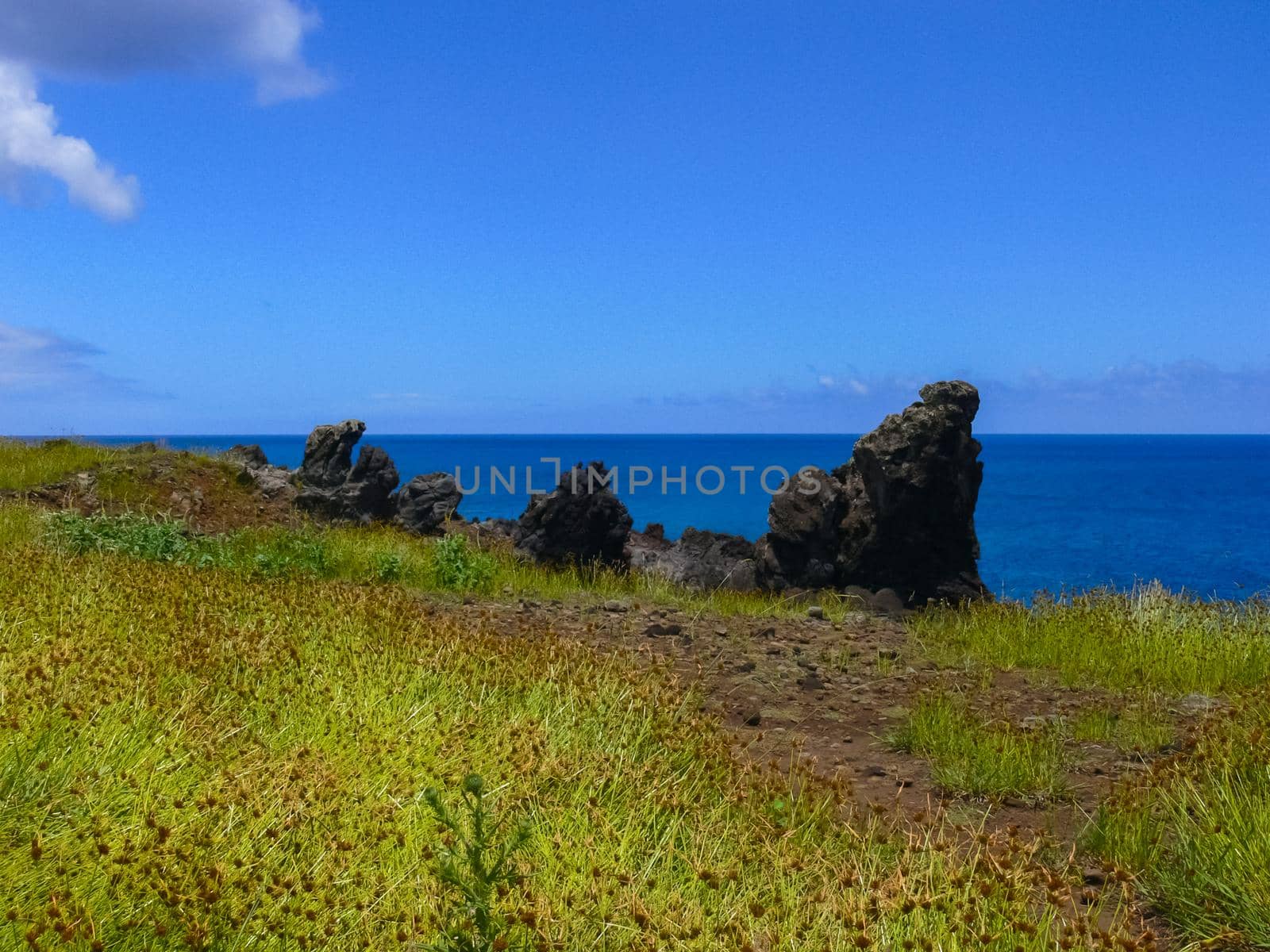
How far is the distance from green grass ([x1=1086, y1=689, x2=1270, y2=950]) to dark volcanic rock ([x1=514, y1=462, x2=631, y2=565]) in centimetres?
887

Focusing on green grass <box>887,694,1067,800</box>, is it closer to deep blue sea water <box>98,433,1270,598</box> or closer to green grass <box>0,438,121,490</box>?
deep blue sea water <box>98,433,1270,598</box>

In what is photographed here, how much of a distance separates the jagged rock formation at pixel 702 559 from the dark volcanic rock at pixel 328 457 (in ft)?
17.7

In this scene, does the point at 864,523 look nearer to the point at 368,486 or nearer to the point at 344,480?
the point at 368,486

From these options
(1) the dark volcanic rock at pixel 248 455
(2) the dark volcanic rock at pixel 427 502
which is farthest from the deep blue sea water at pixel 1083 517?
(2) the dark volcanic rock at pixel 427 502

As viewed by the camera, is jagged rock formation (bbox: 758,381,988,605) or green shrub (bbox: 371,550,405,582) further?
jagged rock formation (bbox: 758,381,988,605)

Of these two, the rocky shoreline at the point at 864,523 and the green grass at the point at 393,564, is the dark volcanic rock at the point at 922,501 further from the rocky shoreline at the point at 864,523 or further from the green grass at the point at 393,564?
the green grass at the point at 393,564

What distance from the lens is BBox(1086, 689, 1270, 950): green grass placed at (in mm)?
4418

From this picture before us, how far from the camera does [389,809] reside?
4.28m

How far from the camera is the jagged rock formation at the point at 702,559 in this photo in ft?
48.7

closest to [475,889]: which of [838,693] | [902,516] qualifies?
[838,693]

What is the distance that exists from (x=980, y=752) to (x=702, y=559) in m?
10.0

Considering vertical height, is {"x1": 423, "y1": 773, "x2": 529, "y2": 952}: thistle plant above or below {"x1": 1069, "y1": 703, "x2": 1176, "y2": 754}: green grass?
above

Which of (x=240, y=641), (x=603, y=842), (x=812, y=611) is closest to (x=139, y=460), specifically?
(x=812, y=611)

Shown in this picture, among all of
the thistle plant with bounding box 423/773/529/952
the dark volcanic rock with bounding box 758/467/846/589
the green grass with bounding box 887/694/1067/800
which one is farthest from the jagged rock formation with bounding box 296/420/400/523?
the thistle plant with bounding box 423/773/529/952
